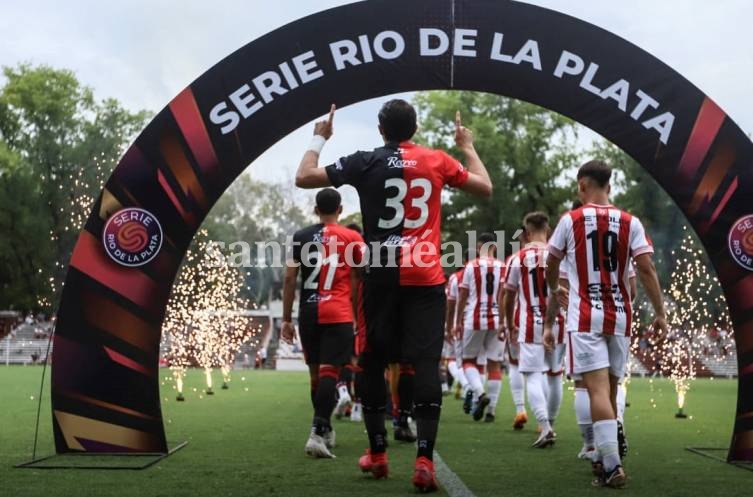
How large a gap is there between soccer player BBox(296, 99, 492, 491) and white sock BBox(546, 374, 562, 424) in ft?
13.2

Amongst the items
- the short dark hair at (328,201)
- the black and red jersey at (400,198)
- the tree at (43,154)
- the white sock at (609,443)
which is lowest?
the white sock at (609,443)

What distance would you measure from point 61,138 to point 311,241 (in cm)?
4546

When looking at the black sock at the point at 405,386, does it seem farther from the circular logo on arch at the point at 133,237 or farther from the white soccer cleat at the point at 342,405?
the white soccer cleat at the point at 342,405

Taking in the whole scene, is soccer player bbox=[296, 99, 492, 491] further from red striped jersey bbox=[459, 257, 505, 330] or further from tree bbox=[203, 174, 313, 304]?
tree bbox=[203, 174, 313, 304]

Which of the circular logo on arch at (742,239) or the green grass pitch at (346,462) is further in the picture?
the circular logo on arch at (742,239)

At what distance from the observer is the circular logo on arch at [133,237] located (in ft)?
29.0

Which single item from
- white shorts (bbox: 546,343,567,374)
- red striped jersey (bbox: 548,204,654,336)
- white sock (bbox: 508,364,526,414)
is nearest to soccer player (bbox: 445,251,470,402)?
white sock (bbox: 508,364,526,414)

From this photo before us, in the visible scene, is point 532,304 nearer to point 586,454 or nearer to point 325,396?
point 586,454

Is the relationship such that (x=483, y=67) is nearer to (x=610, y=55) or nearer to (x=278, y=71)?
(x=610, y=55)

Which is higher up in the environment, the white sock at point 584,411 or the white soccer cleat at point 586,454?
the white sock at point 584,411

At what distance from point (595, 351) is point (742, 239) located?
2804mm

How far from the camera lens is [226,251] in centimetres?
6525

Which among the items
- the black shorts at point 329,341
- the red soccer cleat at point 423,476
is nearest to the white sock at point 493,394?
the black shorts at point 329,341

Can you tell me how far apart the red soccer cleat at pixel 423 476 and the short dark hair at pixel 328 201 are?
11.2 ft
